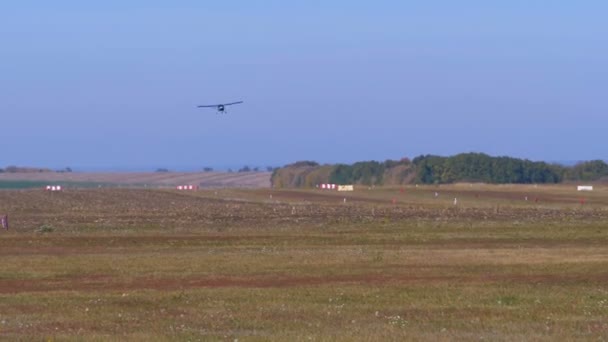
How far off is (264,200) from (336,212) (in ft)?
79.8

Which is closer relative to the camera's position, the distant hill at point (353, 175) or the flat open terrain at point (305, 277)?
the flat open terrain at point (305, 277)

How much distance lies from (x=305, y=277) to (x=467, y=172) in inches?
4933

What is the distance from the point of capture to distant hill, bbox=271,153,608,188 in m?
154

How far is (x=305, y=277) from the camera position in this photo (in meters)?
30.5

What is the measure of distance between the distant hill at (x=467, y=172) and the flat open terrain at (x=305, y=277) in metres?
81.0

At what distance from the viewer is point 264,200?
99562 mm

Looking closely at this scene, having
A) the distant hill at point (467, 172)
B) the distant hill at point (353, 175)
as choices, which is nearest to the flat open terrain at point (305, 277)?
the distant hill at point (467, 172)

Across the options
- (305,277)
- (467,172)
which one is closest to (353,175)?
(467,172)

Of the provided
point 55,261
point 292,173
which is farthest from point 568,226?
point 292,173

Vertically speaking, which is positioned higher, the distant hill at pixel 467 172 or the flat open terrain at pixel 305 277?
the distant hill at pixel 467 172

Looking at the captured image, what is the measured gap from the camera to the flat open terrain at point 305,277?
19391 millimetres

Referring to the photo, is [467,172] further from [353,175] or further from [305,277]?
[305,277]

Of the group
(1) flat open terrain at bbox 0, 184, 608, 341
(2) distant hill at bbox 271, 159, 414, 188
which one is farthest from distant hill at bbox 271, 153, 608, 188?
(1) flat open terrain at bbox 0, 184, 608, 341

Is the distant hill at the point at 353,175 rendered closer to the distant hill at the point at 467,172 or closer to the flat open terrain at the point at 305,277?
the distant hill at the point at 467,172
